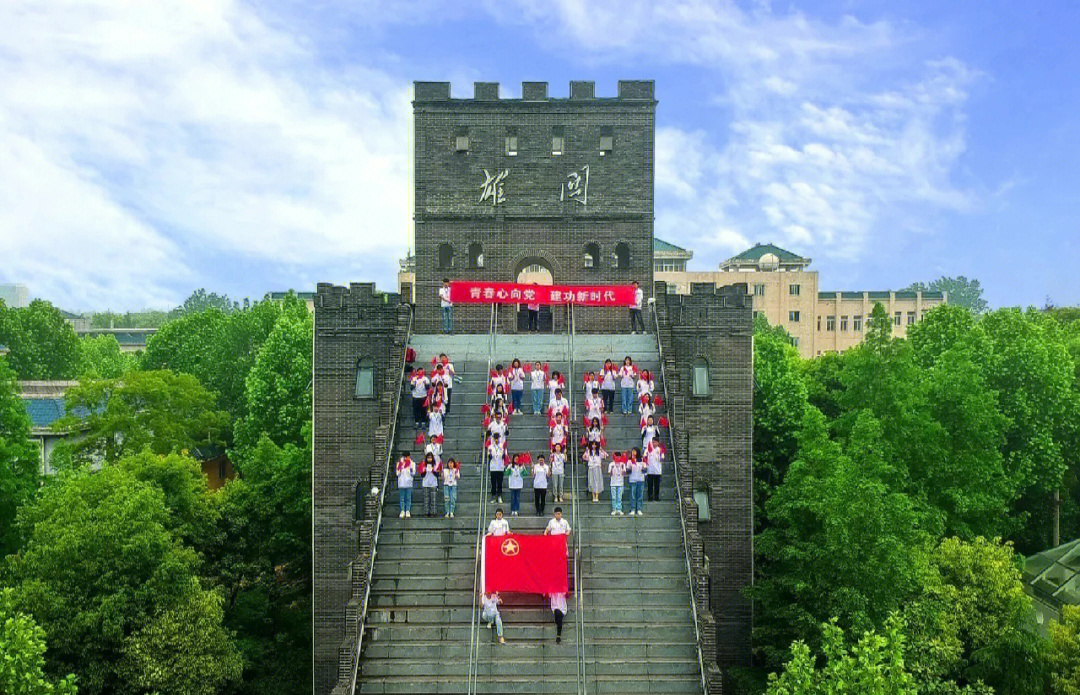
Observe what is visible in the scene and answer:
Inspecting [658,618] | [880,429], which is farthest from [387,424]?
[880,429]

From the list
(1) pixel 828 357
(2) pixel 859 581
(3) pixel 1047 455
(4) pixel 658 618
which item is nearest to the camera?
(4) pixel 658 618

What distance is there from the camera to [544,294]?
1300 inches

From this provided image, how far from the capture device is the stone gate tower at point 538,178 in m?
34.7

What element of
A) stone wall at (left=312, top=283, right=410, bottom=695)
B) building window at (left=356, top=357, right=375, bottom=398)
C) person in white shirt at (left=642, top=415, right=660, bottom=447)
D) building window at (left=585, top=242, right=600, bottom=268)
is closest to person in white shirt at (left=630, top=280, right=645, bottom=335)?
building window at (left=585, top=242, right=600, bottom=268)

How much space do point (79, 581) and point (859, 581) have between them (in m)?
20.1

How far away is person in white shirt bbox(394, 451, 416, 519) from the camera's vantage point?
24.4 m

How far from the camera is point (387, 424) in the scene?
2677 centimetres

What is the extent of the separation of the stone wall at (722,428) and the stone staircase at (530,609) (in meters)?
6.07

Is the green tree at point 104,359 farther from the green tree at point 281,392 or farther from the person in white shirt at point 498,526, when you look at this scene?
the person in white shirt at point 498,526

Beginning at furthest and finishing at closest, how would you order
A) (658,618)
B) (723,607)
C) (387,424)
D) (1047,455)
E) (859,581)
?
(1047,455), (723,607), (387,424), (859,581), (658,618)

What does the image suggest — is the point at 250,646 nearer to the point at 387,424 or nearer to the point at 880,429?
the point at 387,424

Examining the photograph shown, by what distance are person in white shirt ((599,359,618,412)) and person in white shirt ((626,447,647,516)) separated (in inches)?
121

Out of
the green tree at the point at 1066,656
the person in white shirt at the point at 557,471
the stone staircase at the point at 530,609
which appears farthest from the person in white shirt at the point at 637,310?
the green tree at the point at 1066,656

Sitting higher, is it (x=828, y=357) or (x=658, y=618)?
(x=828, y=357)
